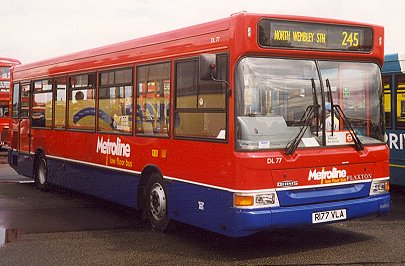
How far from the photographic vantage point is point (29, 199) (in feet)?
39.2

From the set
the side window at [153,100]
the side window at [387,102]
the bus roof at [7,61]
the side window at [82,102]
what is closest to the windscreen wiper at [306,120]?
the side window at [153,100]

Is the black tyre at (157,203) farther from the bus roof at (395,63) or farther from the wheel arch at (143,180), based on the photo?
the bus roof at (395,63)

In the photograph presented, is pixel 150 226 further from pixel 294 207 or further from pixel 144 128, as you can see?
pixel 294 207

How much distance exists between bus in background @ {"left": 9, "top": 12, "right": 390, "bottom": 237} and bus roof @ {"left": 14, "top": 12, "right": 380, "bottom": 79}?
2cm

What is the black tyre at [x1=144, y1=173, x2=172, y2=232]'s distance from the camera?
8328 millimetres

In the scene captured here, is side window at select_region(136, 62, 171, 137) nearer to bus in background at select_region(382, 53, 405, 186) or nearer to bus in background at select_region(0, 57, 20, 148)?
bus in background at select_region(382, 53, 405, 186)

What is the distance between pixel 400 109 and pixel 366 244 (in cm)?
436

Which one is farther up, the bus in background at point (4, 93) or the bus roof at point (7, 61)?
the bus roof at point (7, 61)

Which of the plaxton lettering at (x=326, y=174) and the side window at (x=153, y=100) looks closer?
the plaxton lettering at (x=326, y=174)

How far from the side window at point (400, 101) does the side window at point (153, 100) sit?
5057 mm

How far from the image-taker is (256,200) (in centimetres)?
677

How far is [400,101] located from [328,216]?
4.95 meters

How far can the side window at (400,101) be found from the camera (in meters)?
11.3

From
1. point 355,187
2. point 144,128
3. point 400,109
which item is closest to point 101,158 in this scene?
point 144,128
